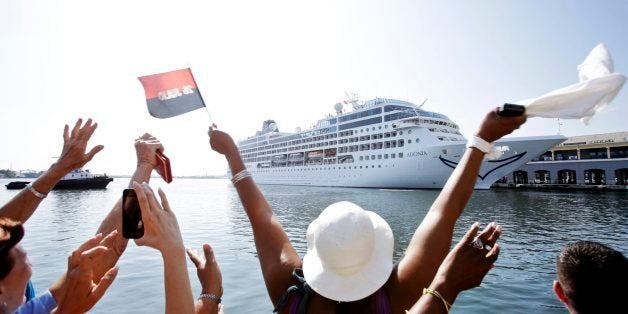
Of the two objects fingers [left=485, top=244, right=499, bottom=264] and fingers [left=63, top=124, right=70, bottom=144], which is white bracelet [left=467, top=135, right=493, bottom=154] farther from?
fingers [left=63, top=124, right=70, bottom=144]

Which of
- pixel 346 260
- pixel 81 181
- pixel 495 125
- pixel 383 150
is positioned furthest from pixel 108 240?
pixel 81 181

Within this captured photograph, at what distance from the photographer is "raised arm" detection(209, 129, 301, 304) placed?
1.22m

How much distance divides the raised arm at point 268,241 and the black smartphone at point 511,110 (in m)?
0.85

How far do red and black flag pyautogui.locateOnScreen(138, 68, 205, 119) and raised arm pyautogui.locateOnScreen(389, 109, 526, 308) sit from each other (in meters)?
1.93

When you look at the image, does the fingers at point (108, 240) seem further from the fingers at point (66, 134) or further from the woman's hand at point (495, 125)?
the woman's hand at point (495, 125)

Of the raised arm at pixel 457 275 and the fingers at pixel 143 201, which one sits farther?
the fingers at pixel 143 201

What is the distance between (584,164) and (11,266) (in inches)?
1796

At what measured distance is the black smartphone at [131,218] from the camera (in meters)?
1.24

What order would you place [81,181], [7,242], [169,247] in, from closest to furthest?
[169,247] < [7,242] < [81,181]

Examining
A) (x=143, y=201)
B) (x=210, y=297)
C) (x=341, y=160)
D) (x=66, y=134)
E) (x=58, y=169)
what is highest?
(x=341, y=160)

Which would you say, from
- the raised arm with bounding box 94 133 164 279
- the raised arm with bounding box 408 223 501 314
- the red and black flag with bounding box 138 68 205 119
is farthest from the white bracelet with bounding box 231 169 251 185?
the red and black flag with bounding box 138 68 205 119

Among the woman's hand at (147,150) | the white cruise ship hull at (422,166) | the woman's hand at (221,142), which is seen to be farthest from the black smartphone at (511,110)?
the white cruise ship hull at (422,166)

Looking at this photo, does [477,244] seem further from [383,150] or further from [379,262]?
[383,150]

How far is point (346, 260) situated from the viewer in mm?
1097
